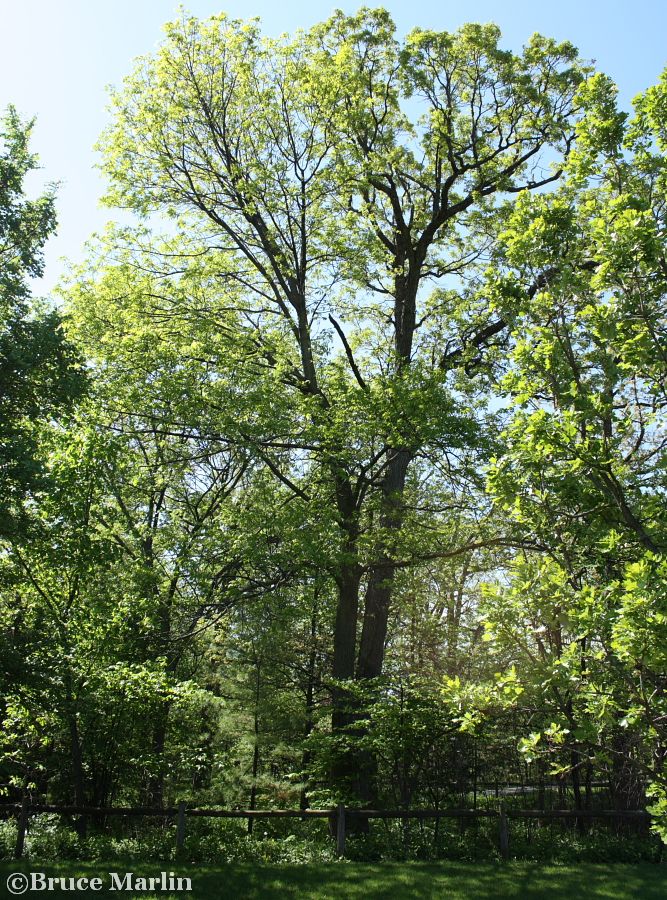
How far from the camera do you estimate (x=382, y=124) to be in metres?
13.5

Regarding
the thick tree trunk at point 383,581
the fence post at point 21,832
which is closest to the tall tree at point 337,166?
the thick tree trunk at point 383,581

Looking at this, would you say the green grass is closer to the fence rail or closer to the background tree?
the fence rail

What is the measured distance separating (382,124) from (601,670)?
11.8 m

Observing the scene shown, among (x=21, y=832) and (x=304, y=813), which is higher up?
(x=304, y=813)

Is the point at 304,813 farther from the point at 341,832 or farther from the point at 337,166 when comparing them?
the point at 337,166

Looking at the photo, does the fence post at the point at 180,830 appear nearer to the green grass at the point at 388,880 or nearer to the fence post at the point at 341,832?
the green grass at the point at 388,880

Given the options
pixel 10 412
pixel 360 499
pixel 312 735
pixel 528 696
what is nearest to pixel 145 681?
pixel 312 735

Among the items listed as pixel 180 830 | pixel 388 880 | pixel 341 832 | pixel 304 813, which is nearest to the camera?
pixel 388 880

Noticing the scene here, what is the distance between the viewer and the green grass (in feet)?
24.4

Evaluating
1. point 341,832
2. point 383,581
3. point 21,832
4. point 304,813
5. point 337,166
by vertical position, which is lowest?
point 21,832

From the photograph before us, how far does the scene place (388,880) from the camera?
318 inches

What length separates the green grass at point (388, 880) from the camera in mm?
7430

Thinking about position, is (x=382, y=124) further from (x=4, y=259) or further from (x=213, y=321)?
(x=4, y=259)

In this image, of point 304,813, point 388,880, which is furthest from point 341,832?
point 388,880
